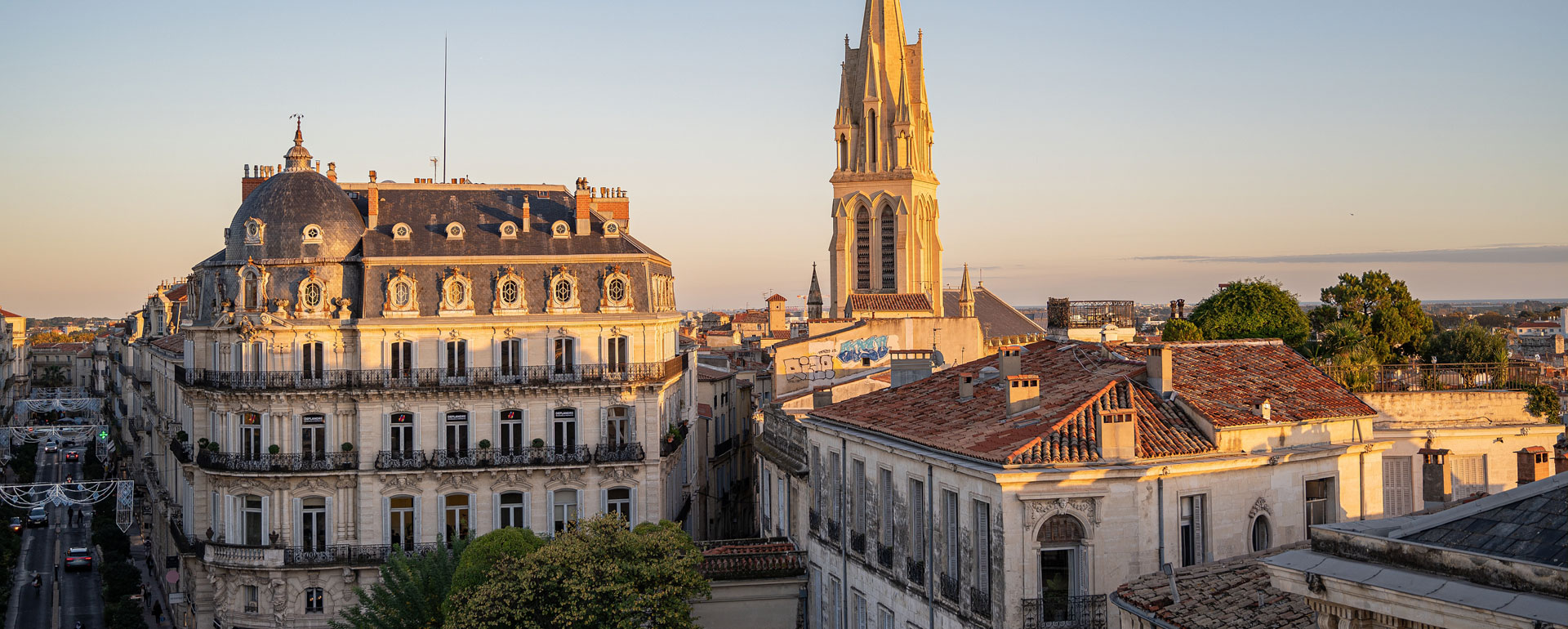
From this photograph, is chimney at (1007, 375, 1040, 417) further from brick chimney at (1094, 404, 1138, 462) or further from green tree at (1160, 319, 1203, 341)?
green tree at (1160, 319, 1203, 341)

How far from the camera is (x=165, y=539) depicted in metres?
62.8

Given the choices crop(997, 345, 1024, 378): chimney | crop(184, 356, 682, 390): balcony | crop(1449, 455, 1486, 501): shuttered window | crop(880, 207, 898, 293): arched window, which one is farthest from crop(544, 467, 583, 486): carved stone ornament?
crop(880, 207, 898, 293): arched window

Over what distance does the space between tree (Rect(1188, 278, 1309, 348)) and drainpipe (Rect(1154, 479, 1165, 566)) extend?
3498 centimetres

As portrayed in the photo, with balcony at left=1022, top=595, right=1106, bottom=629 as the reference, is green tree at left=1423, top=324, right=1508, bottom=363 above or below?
above

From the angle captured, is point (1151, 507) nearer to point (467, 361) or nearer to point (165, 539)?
point (467, 361)

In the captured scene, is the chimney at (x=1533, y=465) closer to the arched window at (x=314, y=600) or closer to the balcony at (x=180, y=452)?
the arched window at (x=314, y=600)

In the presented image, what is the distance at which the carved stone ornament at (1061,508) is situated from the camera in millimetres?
24281

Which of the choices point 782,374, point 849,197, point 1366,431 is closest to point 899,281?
point 849,197

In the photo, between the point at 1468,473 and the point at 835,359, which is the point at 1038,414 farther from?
the point at 835,359

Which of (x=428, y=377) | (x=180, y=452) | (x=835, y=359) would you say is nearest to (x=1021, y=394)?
(x=428, y=377)

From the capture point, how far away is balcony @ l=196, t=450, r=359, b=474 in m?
47.9

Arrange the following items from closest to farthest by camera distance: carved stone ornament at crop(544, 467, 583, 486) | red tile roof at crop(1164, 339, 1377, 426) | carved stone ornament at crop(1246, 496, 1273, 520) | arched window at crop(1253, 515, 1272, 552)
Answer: carved stone ornament at crop(1246, 496, 1273, 520) → arched window at crop(1253, 515, 1272, 552) → red tile roof at crop(1164, 339, 1377, 426) → carved stone ornament at crop(544, 467, 583, 486)

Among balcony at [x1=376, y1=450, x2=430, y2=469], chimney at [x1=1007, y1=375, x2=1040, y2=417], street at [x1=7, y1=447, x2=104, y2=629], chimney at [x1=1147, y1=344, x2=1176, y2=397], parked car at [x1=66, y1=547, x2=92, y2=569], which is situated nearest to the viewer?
chimney at [x1=1147, y1=344, x2=1176, y2=397]

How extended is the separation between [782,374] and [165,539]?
31.8 m
